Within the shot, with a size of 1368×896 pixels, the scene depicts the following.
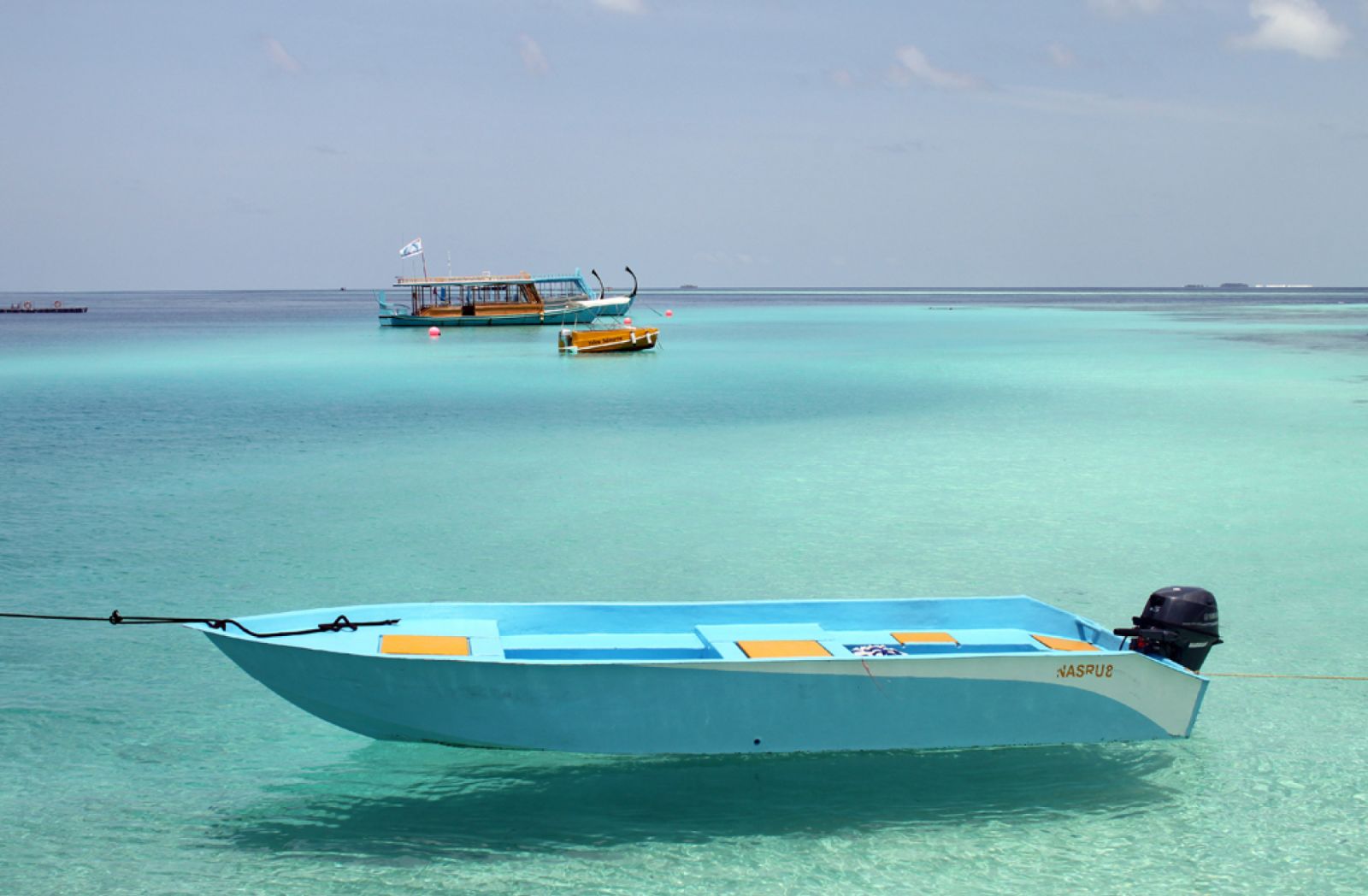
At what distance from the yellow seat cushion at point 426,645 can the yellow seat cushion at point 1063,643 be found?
123 inches

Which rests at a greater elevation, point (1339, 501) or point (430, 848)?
point (1339, 501)

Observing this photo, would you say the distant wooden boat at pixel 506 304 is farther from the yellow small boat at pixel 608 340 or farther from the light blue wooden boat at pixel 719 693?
the light blue wooden boat at pixel 719 693

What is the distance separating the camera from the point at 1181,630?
21.4 ft

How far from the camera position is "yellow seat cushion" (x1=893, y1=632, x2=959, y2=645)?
22.4ft

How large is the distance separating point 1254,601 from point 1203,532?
2.51m

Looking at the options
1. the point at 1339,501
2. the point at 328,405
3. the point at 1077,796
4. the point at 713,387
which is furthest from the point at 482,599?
the point at 713,387

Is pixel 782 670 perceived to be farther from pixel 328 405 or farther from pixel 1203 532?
pixel 328 405

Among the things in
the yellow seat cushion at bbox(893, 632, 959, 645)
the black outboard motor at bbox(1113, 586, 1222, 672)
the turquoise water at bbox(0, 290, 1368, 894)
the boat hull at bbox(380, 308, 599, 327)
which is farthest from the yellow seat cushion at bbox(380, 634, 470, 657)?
the boat hull at bbox(380, 308, 599, 327)

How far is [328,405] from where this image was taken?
26.6m

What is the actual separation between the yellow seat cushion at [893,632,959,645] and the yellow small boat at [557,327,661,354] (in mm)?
36210

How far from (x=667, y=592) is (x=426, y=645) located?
12.3ft

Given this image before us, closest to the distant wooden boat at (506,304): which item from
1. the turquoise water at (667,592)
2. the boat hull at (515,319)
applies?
the boat hull at (515,319)

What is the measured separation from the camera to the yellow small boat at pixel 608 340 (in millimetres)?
42938

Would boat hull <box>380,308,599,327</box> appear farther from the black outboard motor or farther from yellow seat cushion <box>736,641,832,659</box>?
the black outboard motor
